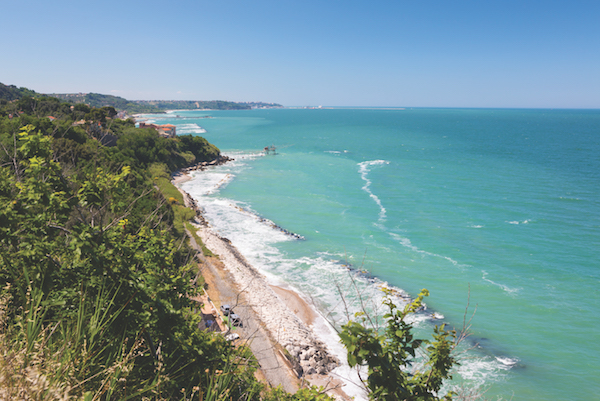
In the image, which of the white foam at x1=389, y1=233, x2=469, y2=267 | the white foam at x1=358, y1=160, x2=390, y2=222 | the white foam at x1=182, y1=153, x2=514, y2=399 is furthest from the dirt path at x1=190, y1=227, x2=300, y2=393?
the white foam at x1=358, y1=160, x2=390, y2=222

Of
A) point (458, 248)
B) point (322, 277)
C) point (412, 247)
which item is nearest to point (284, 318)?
point (322, 277)

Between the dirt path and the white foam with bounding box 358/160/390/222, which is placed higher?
the white foam with bounding box 358/160/390/222

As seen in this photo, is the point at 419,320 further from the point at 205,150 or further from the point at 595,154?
the point at 595,154

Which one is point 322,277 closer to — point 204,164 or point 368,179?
point 368,179

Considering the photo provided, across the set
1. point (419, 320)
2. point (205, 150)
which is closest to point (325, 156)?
point (205, 150)

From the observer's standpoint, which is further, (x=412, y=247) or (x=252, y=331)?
(x=412, y=247)

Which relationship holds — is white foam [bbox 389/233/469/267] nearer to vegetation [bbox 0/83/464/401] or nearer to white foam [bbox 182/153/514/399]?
white foam [bbox 182/153/514/399]

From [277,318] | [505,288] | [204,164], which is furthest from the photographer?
[204,164]
